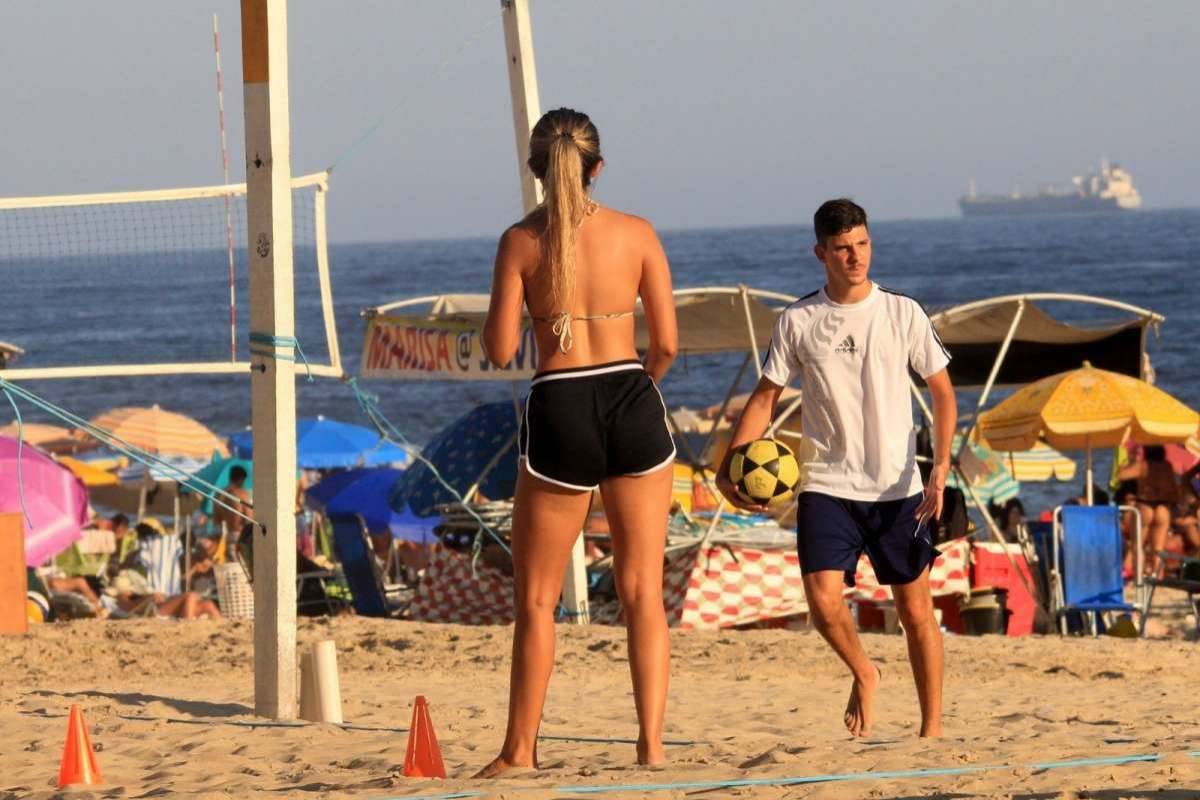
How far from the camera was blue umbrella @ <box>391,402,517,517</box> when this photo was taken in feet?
42.1

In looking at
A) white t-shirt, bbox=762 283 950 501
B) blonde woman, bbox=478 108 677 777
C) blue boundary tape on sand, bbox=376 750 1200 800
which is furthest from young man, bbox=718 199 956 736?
blue boundary tape on sand, bbox=376 750 1200 800

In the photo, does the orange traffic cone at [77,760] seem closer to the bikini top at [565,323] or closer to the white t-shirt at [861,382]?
the bikini top at [565,323]

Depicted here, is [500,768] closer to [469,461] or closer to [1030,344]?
[469,461]

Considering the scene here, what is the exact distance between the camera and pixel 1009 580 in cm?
1220

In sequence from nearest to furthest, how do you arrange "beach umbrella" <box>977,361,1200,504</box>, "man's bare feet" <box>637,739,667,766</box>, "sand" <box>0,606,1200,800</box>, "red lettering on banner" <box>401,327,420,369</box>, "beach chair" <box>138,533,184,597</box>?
1. "sand" <box>0,606,1200,800</box>
2. "man's bare feet" <box>637,739,667,766</box>
3. "red lettering on banner" <box>401,327,420,369</box>
4. "beach umbrella" <box>977,361,1200,504</box>
5. "beach chair" <box>138,533,184,597</box>

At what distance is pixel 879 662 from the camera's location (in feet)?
28.6

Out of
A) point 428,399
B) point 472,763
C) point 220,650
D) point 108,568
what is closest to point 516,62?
point 220,650

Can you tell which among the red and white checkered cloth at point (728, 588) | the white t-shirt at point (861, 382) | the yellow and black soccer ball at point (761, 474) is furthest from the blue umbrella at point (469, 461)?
the white t-shirt at point (861, 382)

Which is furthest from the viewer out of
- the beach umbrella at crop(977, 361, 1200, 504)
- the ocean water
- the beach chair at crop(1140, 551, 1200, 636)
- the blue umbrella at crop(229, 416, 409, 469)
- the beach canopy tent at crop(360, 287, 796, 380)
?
the ocean water

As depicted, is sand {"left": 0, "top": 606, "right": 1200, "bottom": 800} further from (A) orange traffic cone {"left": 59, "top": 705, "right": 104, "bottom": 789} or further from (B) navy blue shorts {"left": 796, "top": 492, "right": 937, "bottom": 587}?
(B) navy blue shorts {"left": 796, "top": 492, "right": 937, "bottom": 587}

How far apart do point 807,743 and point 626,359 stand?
1.48 m

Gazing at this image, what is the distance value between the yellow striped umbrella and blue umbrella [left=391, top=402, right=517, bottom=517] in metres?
6.78

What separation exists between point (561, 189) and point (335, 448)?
45.2 ft

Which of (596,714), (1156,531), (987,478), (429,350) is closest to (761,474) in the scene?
(596,714)
